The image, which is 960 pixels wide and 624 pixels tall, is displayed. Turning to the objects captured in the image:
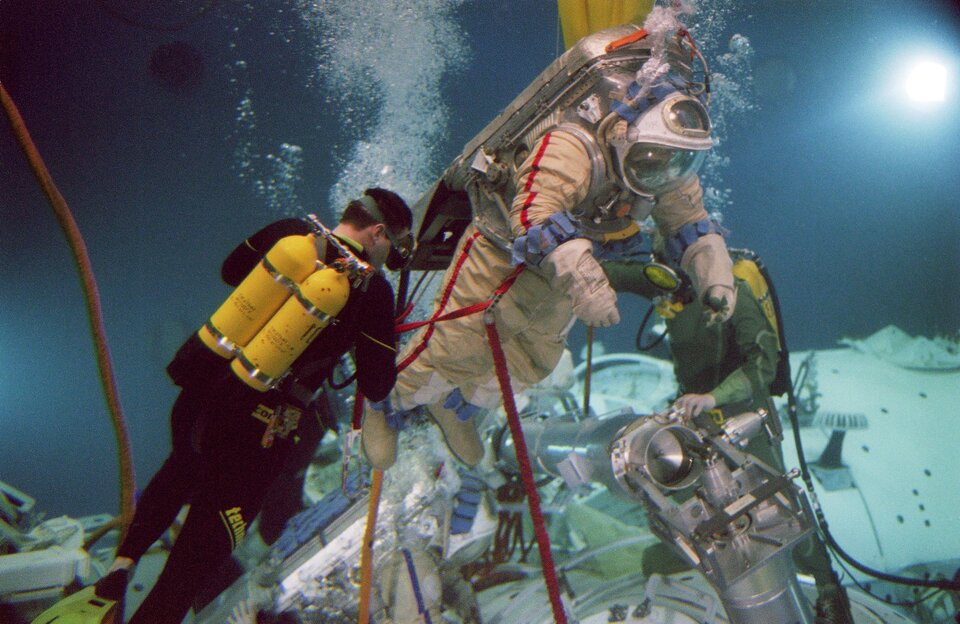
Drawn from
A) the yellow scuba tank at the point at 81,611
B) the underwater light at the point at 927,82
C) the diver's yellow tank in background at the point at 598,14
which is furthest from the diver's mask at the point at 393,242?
the underwater light at the point at 927,82

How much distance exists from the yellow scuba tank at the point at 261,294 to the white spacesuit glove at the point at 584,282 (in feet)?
3.30

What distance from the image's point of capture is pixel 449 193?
3.15m

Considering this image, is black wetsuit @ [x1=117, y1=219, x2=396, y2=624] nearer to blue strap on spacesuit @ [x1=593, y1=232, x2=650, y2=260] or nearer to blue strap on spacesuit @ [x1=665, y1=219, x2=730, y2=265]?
blue strap on spacesuit @ [x1=593, y1=232, x2=650, y2=260]

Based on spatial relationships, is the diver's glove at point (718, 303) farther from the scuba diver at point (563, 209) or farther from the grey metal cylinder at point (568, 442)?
the grey metal cylinder at point (568, 442)

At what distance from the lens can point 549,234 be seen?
1986 mm

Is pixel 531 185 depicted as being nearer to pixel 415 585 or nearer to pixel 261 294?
pixel 261 294

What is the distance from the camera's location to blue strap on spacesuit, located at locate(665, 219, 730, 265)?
8.84 ft

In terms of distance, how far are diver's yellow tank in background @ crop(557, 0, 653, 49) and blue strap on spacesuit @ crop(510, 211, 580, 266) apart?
4.11 ft

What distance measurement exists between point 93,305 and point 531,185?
8.31 ft

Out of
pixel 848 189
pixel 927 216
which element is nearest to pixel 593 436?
pixel 848 189

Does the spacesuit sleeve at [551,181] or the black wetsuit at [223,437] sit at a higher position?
the spacesuit sleeve at [551,181]

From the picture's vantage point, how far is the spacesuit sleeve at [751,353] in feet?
11.5

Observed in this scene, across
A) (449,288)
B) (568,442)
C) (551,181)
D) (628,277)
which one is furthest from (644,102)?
(568,442)

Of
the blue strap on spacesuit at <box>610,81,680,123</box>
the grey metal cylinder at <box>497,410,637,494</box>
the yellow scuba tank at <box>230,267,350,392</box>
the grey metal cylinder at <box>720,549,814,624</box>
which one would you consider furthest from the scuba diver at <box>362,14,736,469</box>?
the grey metal cylinder at <box>720,549,814,624</box>
